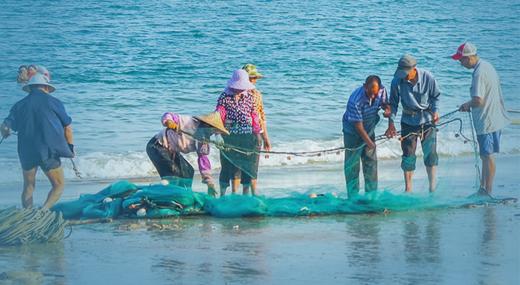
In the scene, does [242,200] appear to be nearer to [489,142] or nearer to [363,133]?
[363,133]

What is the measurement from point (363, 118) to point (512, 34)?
2898cm

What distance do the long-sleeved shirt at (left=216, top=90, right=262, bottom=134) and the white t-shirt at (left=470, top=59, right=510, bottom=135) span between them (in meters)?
2.22

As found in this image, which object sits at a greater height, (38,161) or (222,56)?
(38,161)

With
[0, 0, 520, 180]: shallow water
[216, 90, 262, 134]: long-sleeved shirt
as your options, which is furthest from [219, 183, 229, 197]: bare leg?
[0, 0, 520, 180]: shallow water

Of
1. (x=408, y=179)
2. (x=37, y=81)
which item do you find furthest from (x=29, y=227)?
(x=408, y=179)

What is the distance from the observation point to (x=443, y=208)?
979 cm

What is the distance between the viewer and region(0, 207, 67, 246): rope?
802 cm

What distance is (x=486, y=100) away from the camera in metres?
10.1

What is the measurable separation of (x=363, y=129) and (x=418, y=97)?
69cm

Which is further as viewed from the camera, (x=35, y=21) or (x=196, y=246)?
(x=35, y=21)

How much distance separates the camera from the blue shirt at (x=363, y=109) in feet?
32.6

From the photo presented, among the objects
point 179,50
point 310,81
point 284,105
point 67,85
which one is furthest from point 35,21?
point 284,105

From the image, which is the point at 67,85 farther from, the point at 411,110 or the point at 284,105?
the point at 411,110

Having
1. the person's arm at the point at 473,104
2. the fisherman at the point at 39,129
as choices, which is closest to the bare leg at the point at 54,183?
the fisherman at the point at 39,129
